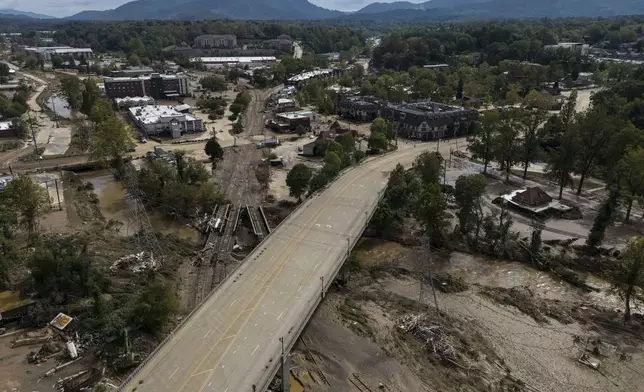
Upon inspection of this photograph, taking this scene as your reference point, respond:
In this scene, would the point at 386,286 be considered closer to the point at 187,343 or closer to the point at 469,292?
the point at 469,292

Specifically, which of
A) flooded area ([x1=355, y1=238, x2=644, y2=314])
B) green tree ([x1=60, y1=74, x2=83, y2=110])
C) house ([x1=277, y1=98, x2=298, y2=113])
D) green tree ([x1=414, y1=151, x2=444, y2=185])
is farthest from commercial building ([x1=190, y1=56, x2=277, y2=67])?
flooded area ([x1=355, y1=238, x2=644, y2=314])

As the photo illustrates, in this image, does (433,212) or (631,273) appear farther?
(433,212)

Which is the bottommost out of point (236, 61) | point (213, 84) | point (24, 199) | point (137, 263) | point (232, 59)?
point (137, 263)

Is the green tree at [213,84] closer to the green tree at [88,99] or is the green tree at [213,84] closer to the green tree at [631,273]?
the green tree at [88,99]

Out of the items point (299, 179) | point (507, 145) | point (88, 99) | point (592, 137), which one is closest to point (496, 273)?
point (299, 179)

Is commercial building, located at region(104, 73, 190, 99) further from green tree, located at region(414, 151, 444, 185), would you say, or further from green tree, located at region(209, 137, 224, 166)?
green tree, located at region(414, 151, 444, 185)

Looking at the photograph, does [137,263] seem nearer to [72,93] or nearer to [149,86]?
[72,93]
